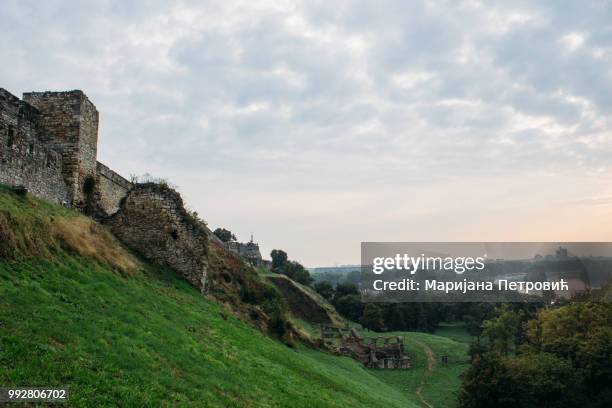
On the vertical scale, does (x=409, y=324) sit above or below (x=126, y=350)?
below

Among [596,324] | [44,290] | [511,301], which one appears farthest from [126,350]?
[511,301]

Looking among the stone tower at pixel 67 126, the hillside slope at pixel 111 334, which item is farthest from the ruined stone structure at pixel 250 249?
the hillside slope at pixel 111 334

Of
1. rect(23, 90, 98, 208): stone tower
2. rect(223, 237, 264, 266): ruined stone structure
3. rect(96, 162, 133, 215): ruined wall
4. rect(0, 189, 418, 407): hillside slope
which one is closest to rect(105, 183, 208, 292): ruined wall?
rect(0, 189, 418, 407): hillside slope

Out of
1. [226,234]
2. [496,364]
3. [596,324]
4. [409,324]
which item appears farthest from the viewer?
[226,234]

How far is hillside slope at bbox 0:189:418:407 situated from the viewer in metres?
9.09

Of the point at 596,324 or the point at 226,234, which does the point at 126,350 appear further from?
the point at 226,234

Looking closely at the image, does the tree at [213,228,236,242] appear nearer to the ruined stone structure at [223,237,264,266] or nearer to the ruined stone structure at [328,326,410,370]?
the ruined stone structure at [223,237,264,266]

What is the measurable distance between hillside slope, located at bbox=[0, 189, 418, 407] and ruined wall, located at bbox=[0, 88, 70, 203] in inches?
57.9

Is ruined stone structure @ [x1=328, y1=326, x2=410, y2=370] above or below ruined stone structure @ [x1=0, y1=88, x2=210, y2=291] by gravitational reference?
below

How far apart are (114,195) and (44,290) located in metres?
15.2

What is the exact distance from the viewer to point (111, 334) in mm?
11250

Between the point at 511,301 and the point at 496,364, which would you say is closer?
the point at 496,364

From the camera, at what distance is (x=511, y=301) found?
84.6m

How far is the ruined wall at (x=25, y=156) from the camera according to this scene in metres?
16.7
